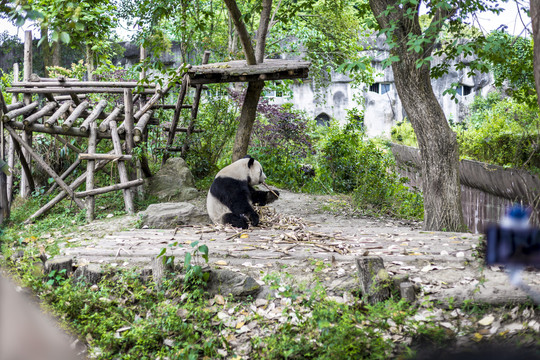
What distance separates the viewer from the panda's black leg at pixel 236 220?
19.1ft

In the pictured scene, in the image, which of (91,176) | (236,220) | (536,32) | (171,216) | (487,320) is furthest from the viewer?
(91,176)

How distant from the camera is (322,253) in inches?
166

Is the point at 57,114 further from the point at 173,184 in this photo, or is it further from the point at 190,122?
the point at 190,122

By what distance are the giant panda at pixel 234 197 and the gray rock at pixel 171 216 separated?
0.67 ft

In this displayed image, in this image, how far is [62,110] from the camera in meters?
7.63

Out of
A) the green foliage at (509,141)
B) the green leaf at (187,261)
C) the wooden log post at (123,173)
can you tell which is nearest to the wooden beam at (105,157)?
the wooden log post at (123,173)

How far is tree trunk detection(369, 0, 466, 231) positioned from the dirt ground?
782 millimetres

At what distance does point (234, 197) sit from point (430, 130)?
268cm

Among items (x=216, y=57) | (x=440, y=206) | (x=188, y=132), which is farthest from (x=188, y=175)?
(x=216, y=57)

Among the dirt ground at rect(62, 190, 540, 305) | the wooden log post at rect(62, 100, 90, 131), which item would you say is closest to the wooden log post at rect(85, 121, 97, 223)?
the wooden log post at rect(62, 100, 90, 131)

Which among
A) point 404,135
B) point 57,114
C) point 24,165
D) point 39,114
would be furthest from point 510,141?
point 404,135

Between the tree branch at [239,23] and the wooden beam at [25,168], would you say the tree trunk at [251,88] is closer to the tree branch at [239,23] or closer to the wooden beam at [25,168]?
the tree branch at [239,23]

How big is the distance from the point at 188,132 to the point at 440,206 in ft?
18.5

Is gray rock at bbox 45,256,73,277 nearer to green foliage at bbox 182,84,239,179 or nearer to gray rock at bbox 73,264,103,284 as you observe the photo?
gray rock at bbox 73,264,103,284
